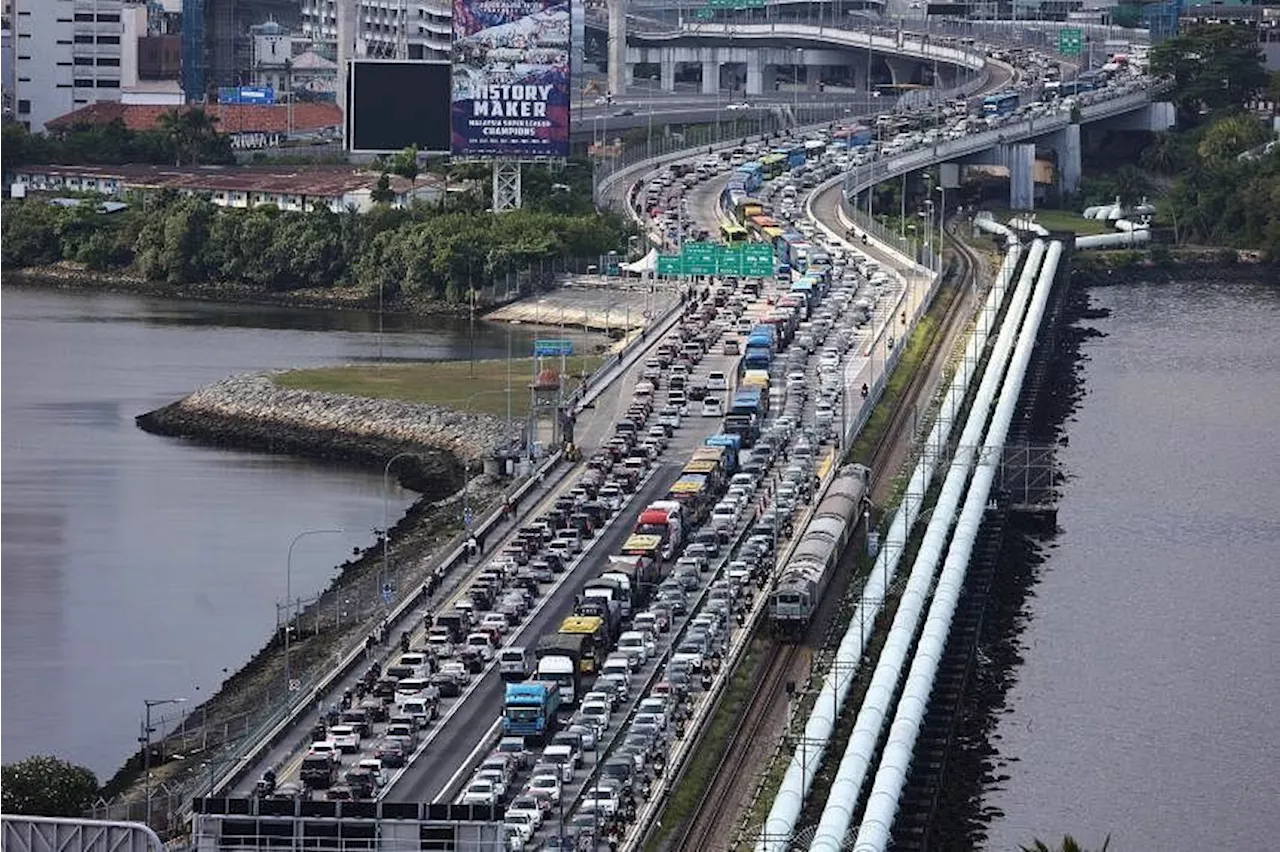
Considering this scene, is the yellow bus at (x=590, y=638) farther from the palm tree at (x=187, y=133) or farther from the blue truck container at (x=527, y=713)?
the palm tree at (x=187, y=133)

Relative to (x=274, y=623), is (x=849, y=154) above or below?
above

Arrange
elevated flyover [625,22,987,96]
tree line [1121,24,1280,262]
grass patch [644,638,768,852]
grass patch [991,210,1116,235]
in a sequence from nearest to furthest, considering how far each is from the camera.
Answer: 1. grass patch [644,638,768,852]
2. tree line [1121,24,1280,262]
3. grass patch [991,210,1116,235]
4. elevated flyover [625,22,987,96]

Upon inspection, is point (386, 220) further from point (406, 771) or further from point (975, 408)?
point (406, 771)

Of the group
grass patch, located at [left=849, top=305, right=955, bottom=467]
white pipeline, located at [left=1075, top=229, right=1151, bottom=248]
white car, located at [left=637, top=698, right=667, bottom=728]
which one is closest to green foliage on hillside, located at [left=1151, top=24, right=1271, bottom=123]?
white pipeline, located at [left=1075, top=229, right=1151, bottom=248]

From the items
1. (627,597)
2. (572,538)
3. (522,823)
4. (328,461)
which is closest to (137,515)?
(328,461)

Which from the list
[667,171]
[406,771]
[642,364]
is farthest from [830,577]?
[667,171]

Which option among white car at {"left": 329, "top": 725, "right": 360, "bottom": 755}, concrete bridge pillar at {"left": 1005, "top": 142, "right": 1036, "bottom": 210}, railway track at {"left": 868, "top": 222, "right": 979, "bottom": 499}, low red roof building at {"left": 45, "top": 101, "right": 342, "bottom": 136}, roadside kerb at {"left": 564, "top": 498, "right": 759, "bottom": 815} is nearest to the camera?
roadside kerb at {"left": 564, "top": 498, "right": 759, "bottom": 815}

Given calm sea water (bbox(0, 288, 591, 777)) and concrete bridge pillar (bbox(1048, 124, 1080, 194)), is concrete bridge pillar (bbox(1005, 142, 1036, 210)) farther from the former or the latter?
calm sea water (bbox(0, 288, 591, 777))

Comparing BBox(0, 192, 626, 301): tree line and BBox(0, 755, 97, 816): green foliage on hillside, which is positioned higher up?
BBox(0, 192, 626, 301): tree line
